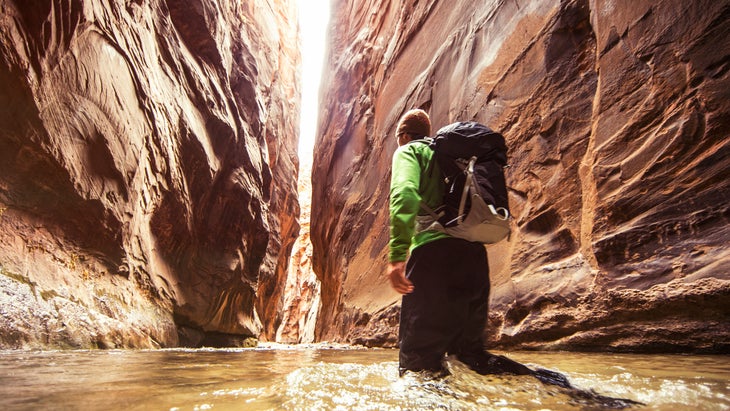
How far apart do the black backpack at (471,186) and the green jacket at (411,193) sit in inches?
2.0

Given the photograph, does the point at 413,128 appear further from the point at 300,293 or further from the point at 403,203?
the point at 300,293

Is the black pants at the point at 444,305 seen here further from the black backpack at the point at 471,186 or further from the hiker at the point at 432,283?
the black backpack at the point at 471,186

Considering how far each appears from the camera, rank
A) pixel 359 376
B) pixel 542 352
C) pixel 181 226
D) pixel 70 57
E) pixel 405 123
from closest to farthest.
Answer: pixel 359 376
pixel 405 123
pixel 542 352
pixel 70 57
pixel 181 226

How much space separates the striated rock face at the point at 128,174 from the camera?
4.93 metres

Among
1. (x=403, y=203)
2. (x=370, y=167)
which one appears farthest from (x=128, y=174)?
(x=403, y=203)

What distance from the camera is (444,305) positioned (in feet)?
6.72

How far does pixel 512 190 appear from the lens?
185 inches

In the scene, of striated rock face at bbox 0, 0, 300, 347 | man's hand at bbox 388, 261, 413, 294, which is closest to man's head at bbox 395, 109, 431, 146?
man's hand at bbox 388, 261, 413, 294

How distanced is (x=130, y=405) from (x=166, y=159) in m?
7.67

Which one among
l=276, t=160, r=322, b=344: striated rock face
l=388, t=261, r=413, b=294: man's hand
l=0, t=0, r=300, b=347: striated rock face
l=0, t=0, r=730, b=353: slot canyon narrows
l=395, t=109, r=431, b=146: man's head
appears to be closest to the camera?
l=388, t=261, r=413, b=294: man's hand

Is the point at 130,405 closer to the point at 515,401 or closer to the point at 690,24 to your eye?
the point at 515,401

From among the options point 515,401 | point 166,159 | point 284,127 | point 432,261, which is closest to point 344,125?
point 166,159

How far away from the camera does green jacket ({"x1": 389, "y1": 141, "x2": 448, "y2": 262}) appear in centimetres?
198

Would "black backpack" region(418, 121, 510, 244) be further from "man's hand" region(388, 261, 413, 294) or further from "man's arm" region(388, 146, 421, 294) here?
"man's hand" region(388, 261, 413, 294)
